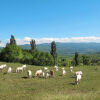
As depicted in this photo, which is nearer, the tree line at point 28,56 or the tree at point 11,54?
the tree at point 11,54

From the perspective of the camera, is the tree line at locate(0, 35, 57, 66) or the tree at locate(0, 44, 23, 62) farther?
the tree line at locate(0, 35, 57, 66)

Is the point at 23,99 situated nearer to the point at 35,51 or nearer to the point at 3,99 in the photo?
the point at 3,99

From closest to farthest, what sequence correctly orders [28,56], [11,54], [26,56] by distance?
[11,54] < [26,56] < [28,56]

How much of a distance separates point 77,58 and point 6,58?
47.9 m

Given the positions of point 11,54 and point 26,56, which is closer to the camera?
point 11,54

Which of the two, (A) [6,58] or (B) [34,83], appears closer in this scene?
(B) [34,83]

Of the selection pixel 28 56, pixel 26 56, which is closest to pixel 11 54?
pixel 26 56

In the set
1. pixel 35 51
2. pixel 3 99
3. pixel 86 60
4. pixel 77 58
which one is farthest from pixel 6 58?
pixel 3 99

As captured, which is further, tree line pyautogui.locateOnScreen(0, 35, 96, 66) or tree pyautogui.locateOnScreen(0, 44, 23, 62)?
tree line pyautogui.locateOnScreen(0, 35, 96, 66)

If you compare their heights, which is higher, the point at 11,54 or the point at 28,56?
the point at 11,54

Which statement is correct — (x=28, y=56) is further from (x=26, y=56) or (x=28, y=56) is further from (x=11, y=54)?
(x=11, y=54)

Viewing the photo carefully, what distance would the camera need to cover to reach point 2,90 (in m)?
22.7

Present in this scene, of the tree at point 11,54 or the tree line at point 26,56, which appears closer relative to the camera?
the tree at point 11,54

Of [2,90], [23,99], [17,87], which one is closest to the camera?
[23,99]
